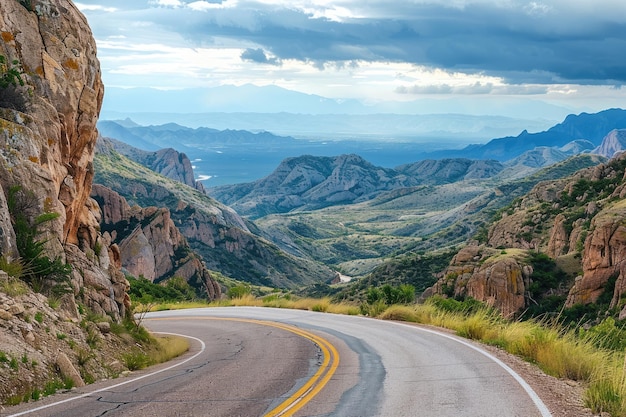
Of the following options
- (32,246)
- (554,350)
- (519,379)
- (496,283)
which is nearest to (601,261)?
(496,283)

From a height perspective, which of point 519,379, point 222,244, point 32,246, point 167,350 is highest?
point 32,246

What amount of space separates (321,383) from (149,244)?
276ft

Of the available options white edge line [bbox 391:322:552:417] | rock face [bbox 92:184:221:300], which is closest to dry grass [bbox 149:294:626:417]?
white edge line [bbox 391:322:552:417]

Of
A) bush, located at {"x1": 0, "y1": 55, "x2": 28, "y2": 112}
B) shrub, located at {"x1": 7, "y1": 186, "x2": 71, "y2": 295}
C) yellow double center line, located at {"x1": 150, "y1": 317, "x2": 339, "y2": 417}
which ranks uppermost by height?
bush, located at {"x1": 0, "y1": 55, "x2": 28, "y2": 112}

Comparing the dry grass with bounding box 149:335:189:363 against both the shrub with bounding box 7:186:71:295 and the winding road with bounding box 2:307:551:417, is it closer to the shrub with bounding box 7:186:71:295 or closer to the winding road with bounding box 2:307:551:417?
the winding road with bounding box 2:307:551:417

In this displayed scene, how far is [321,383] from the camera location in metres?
12.3

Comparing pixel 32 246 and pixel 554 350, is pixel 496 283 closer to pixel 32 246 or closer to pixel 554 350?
pixel 554 350

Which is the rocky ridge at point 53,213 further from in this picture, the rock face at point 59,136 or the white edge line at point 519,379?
the white edge line at point 519,379

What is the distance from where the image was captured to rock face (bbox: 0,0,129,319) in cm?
1614

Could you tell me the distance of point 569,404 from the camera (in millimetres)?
10633

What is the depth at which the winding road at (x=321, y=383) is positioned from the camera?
10188 mm

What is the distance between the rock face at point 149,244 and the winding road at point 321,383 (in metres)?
70.3

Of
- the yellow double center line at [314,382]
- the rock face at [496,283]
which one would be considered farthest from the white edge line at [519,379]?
the rock face at [496,283]

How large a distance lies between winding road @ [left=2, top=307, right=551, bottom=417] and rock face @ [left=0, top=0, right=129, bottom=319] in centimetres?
389
